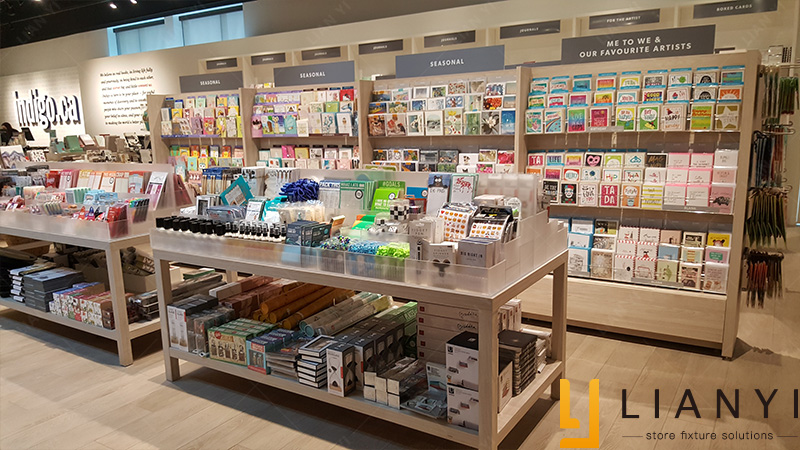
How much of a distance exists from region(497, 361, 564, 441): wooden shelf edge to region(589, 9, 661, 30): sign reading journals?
15.8ft

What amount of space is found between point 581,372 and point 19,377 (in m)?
3.43

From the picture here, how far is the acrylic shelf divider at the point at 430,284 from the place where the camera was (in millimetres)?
2066

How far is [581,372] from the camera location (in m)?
3.18

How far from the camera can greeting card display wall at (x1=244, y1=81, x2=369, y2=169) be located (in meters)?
4.92

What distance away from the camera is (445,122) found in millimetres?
4387

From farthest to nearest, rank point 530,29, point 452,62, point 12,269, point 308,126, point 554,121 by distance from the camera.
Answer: point 530,29
point 308,126
point 452,62
point 12,269
point 554,121

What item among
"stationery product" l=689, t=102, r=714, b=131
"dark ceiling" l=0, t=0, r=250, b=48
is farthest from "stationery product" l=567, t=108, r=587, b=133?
"dark ceiling" l=0, t=0, r=250, b=48

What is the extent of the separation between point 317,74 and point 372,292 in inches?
140

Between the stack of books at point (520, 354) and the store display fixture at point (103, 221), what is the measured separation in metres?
2.37

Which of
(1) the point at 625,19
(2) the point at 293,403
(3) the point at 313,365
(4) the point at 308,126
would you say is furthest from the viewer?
(1) the point at 625,19

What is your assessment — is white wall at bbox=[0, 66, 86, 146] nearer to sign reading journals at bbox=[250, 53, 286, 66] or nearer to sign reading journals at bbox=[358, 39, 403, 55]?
sign reading journals at bbox=[250, 53, 286, 66]

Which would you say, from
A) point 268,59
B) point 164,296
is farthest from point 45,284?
point 268,59

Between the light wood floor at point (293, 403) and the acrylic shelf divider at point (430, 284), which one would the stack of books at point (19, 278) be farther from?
the acrylic shelf divider at point (430, 284)

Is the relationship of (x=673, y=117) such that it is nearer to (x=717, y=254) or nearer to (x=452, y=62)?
(x=717, y=254)
